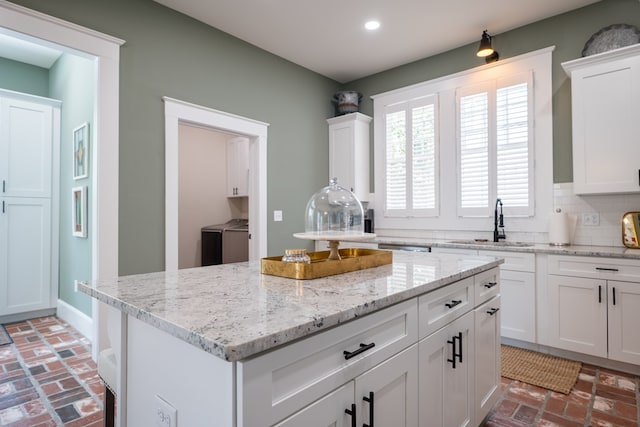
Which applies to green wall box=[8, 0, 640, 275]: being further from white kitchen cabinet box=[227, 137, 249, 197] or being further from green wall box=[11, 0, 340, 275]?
white kitchen cabinet box=[227, 137, 249, 197]

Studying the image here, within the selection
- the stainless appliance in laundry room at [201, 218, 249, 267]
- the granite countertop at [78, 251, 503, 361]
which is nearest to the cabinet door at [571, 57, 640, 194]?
the granite countertop at [78, 251, 503, 361]

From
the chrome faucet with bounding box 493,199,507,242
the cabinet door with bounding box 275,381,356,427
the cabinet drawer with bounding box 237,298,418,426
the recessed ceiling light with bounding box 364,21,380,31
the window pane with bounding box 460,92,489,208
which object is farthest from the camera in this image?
the window pane with bounding box 460,92,489,208

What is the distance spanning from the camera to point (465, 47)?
3.95 m

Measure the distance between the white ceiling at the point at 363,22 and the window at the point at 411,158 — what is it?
650mm

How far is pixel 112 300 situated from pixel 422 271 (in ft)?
4.06

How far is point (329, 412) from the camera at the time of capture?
0.94 meters

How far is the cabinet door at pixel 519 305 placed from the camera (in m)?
3.03

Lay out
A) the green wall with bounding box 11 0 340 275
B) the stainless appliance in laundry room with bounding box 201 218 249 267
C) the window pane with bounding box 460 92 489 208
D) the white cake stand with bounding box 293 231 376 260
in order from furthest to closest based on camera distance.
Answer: the stainless appliance in laundry room with bounding box 201 218 249 267, the window pane with bounding box 460 92 489 208, the green wall with bounding box 11 0 340 275, the white cake stand with bounding box 293 231 376 260

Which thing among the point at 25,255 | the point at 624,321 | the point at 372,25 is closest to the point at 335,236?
the point at 624,321

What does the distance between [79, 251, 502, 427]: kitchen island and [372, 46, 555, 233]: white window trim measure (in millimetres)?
2241

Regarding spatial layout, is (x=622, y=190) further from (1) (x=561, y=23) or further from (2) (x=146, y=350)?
(2) (x=146, y=350)

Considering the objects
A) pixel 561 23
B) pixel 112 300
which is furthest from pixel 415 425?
pixel 561 23

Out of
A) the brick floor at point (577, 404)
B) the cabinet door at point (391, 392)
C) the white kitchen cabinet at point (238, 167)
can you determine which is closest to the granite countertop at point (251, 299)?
the cabinet door at point (391, 392)

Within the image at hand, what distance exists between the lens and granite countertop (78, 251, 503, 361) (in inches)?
30.7
